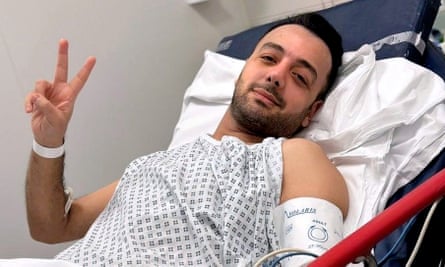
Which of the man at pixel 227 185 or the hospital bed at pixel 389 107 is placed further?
the man at pixel 227 185

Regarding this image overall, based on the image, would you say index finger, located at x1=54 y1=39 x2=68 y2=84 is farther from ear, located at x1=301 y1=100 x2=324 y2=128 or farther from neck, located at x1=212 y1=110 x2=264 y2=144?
ear, located at x1=301 y1=100 x2=324 y2=128

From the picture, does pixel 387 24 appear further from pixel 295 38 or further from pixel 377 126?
pixel 377 126

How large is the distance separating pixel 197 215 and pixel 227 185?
97mm

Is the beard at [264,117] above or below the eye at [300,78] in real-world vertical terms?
below

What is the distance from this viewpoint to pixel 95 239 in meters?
1.34

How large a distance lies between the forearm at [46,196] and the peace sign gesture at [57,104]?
0.06 metres

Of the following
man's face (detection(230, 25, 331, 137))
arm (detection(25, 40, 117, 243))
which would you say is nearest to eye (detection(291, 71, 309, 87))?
→ man's face (detection(230, 25, 331, 137))

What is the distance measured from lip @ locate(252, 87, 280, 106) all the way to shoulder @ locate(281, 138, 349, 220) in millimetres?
202

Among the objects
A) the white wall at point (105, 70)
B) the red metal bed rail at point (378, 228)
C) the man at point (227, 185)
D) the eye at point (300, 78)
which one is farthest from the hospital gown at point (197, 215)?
the white wall at point (105, 70)

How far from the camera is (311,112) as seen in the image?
5.44 ft

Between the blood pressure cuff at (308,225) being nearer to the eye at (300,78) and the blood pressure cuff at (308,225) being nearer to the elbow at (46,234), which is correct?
the eye at (300,78)

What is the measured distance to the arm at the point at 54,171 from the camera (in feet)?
4.81

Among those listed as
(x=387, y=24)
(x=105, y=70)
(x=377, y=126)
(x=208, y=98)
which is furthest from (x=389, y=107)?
(x=105, y=70)

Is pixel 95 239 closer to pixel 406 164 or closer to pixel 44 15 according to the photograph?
pixel 406 164
